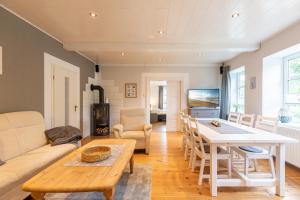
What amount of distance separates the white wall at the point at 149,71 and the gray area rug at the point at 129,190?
390 cm

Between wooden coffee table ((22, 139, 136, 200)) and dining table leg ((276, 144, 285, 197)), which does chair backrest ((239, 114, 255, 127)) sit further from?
wooden coffee table ((22, 139, 136, 200))

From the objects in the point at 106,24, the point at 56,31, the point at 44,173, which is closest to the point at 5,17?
the point at 56,31

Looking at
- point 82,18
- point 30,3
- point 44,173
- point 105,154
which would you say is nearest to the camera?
point 44,173

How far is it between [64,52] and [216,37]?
3204 millimetres

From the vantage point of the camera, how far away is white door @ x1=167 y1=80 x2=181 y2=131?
6.79 meters

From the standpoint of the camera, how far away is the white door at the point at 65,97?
12.9 feet

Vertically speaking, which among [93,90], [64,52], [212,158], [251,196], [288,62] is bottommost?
[251,196]

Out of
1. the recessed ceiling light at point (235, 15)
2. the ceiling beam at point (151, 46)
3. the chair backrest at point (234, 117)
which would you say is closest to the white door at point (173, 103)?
the ceiling beam at point (151, 46)

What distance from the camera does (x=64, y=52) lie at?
424cm

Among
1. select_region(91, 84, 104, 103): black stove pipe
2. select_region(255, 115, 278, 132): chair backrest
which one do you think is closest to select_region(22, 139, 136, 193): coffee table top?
select_region(255, 115, 278, 132): chair backrest

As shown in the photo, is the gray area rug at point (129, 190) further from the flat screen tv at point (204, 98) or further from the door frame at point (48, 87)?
the flat screen tv at point (204, 98)

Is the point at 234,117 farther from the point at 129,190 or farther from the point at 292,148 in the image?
the point at 129,190

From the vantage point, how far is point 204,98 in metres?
6.24

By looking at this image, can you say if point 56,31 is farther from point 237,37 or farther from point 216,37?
point 237,37
